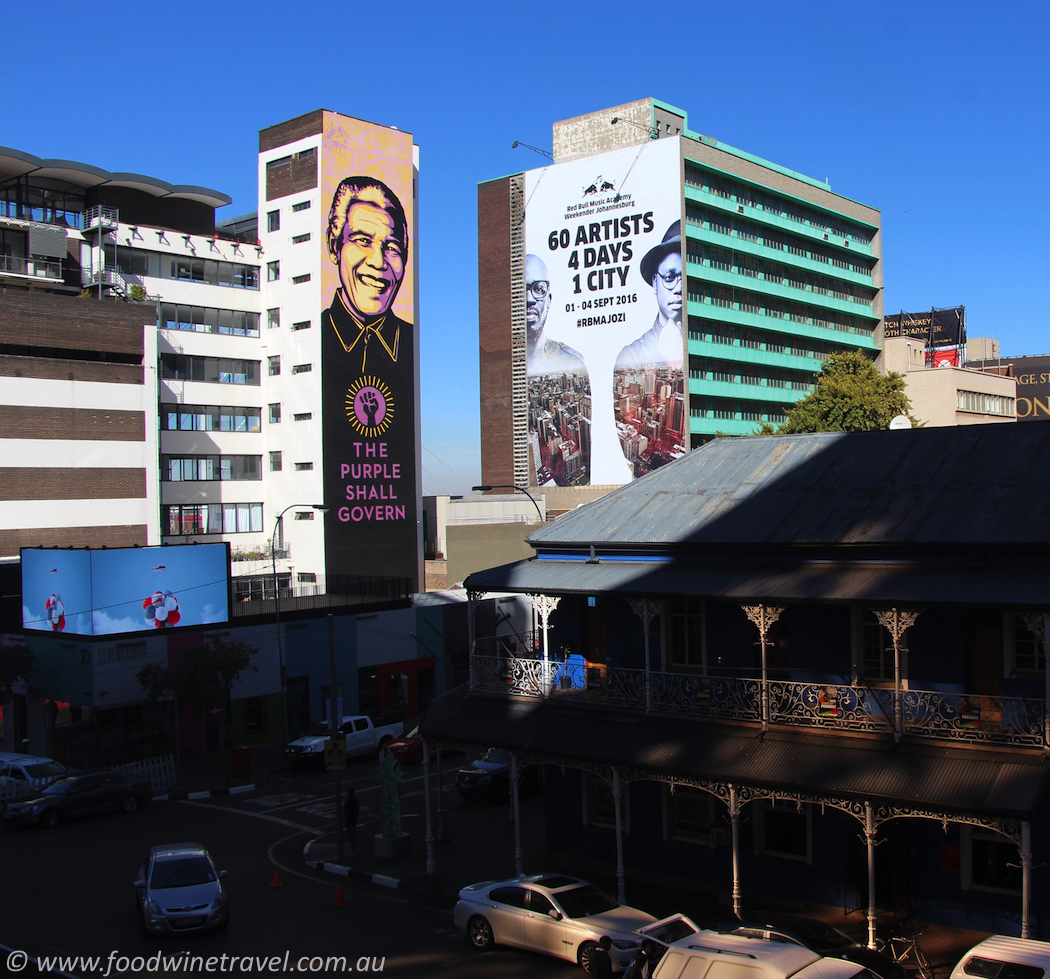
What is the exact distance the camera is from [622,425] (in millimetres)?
82938

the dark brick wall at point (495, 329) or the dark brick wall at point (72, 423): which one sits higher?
the dark brick wall at point (495, 329)

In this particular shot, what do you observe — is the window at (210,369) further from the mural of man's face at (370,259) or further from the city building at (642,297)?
the city building at (642,297)

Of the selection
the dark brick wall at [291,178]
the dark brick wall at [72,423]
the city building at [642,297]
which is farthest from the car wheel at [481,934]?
the city building at [642,297]

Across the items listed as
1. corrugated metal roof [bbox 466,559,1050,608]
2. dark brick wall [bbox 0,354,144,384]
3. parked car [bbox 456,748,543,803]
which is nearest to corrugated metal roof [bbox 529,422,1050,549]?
corrugated metal roof [bbox 466,559,1050,608]

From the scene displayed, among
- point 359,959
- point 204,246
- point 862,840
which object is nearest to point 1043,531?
point 862,840

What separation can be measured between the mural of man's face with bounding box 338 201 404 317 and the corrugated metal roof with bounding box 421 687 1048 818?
47.0 meters

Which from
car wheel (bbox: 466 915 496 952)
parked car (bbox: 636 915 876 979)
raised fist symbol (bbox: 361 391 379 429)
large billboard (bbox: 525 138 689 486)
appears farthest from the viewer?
large billboard (bbox: 525 138 689 486)

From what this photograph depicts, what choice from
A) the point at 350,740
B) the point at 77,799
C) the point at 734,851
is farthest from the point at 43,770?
the point at 734,851

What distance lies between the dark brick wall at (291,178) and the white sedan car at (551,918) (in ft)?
178

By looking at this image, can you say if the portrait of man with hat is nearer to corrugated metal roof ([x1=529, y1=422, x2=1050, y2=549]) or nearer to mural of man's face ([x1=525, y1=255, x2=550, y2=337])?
mural of man's face ([x1=525, y1=255, x2=550, y2=337])

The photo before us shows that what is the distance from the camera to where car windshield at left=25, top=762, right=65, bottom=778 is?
33438mm

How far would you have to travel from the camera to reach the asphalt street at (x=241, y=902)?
1911cm

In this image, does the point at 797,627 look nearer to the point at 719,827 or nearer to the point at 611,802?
the point at 719,827

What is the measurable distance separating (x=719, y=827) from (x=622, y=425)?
6275 centimetres
